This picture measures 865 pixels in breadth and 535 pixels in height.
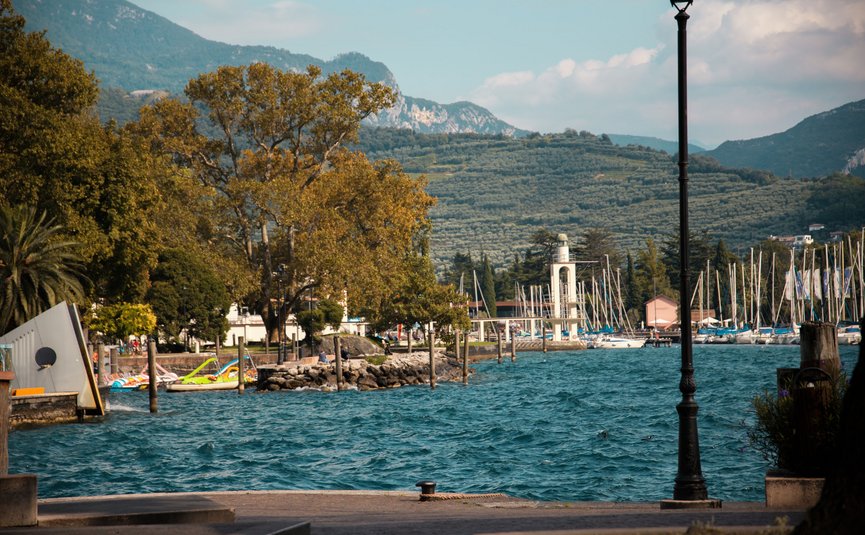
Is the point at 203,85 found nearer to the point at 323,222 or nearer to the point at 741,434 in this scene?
the point at 323,222

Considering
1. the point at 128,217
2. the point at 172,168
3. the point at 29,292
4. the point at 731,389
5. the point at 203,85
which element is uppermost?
the point at 203,85

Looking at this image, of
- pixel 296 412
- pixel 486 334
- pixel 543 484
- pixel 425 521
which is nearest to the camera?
pixel 425 521

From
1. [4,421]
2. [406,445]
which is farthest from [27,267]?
[4,421]

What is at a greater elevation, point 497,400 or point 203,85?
point 203,85

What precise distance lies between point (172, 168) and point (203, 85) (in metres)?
5.78

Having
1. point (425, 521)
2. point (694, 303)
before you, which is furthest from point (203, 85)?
point (694, 303)

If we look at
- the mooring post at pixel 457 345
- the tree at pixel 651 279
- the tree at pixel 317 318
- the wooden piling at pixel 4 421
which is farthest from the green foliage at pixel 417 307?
the tree at pixel 651 279

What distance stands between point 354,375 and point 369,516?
51.9 meters

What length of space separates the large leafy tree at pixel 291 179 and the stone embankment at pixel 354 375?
13.9 ft

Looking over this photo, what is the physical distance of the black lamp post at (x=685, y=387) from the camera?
14516 millimetres

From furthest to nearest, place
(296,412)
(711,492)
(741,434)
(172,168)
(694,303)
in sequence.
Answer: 1. (694,303)
2. (172,168)
3. (296,412)
4. (741,434)
5. (711,492)

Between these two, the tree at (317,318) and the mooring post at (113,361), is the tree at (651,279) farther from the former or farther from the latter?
the mooring post at (113,361)

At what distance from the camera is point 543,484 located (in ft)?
79.4

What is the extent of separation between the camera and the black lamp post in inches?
571
